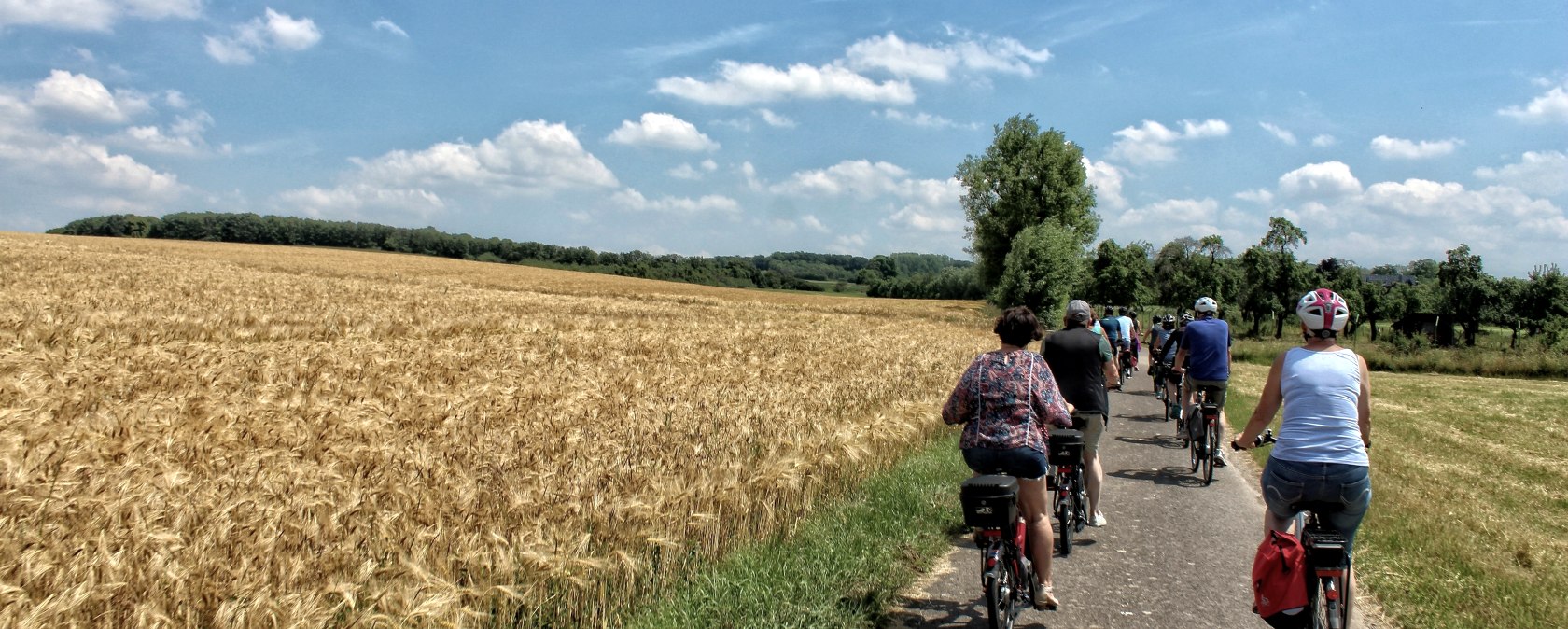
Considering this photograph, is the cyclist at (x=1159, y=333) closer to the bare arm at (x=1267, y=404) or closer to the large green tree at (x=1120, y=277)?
the bare arm at (x=1267, y=404)

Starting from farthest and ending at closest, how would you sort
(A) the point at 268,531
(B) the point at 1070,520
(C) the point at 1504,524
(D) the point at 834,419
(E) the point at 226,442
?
1. (D) the point at 834,419
2. (C) the point at 1504,524
3. (B) the point at 1070,520
4. (E) the point at 226,442
5. (A) the point at 268,531

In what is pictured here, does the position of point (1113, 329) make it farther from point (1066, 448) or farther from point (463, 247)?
point (463, 247)

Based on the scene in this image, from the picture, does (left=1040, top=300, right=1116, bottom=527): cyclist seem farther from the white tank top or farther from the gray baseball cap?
the white tank top

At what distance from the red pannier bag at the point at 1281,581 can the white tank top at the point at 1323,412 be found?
585 mm

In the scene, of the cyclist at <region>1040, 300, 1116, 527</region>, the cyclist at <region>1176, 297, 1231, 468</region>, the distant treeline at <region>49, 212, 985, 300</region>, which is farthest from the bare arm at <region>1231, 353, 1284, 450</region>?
the distant treeline at <region>49, 212, 985, 300</region>

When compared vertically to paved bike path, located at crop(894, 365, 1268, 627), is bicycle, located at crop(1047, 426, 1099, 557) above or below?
above

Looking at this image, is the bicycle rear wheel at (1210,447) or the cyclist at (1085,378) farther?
the bicycle rear wheel at (1210,447)

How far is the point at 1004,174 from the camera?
58125 mm

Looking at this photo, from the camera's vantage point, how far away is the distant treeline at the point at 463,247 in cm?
9994

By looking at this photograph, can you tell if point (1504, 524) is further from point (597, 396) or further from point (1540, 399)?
point (1540, 399)

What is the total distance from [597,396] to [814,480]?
2.98 m

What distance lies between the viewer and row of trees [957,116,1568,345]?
52062 mm

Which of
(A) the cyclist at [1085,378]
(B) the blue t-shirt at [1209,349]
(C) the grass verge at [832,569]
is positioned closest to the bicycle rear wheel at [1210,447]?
(B) the blue t-shirt at [1209,349]

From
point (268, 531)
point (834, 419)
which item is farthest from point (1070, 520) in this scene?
point (268, 531)
